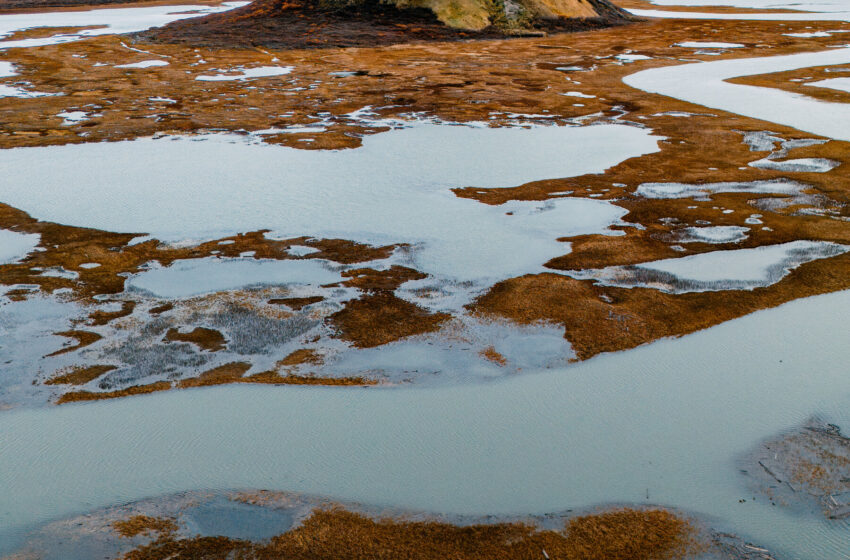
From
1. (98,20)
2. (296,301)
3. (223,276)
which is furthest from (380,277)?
(98,20)

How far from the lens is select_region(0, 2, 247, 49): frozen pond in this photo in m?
15.8

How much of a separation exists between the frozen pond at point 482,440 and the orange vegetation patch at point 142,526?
0.12m

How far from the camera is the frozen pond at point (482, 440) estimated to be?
229 cm

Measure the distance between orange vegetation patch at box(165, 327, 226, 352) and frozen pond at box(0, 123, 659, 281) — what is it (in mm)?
1261

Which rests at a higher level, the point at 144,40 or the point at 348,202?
the point at 144,40

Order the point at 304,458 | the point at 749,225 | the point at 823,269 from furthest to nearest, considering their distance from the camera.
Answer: the point at 749,225 < the point at 823,269 < the point at 304,458

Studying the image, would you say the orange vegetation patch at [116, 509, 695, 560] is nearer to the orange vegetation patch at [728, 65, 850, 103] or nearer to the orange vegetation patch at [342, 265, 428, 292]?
the orange vegetation patch at [342, 265, 428, 292]

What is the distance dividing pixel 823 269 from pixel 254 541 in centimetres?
334

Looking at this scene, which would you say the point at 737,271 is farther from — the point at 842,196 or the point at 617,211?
the point at 842,196

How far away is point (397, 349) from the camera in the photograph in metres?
3.26

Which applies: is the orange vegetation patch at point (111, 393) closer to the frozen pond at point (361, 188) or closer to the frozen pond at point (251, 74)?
the frozen pond at point (361, 188)

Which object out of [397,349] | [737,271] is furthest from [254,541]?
[737,271]

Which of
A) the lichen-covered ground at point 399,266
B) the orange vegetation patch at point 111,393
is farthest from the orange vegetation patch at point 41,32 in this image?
the orange vegetation patch at point 111,393

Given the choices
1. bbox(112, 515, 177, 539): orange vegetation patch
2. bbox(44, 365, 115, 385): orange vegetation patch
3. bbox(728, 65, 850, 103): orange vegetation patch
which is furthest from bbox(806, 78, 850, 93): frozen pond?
bbox(112, 515, 177, 539): orange vegetation patch
